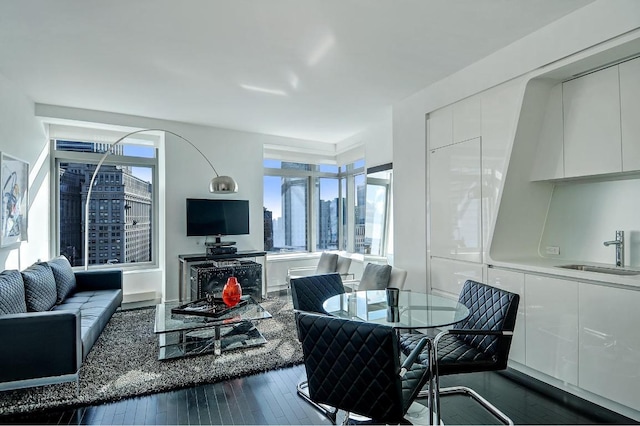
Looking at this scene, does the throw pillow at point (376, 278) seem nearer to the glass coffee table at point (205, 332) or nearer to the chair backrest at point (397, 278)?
the chair backrest at point (397, 278)

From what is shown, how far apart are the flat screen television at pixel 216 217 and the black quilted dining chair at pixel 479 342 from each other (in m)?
3.72

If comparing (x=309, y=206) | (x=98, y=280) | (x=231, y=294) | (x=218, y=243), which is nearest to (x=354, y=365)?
(x=231, y=294)

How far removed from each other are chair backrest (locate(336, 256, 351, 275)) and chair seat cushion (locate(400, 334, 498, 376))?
2.53 meters

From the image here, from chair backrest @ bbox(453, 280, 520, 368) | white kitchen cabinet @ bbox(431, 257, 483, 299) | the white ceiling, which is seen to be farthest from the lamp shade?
chair backrest @ bbox(453, 280, 520, 368)

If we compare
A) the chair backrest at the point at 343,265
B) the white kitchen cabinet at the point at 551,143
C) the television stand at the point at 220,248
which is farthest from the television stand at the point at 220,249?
the white kitchen cabinet at the point at 551,143

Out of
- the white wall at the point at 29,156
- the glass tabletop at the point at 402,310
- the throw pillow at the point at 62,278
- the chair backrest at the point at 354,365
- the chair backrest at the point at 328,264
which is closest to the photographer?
the chair backrest at the point at 354,365

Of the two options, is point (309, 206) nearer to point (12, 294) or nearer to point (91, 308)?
point (91, 308)

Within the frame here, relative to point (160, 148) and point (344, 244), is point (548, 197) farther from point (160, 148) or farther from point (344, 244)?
point (160, 148)

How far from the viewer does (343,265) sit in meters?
5.02

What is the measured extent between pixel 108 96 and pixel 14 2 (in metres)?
1.85

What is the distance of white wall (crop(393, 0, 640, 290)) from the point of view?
235 cm

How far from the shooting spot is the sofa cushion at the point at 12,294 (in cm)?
262

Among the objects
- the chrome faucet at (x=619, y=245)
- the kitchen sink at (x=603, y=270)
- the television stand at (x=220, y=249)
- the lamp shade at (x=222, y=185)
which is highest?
the lamp shade at (x=222, y=185)

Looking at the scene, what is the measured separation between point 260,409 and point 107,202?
444 cm
